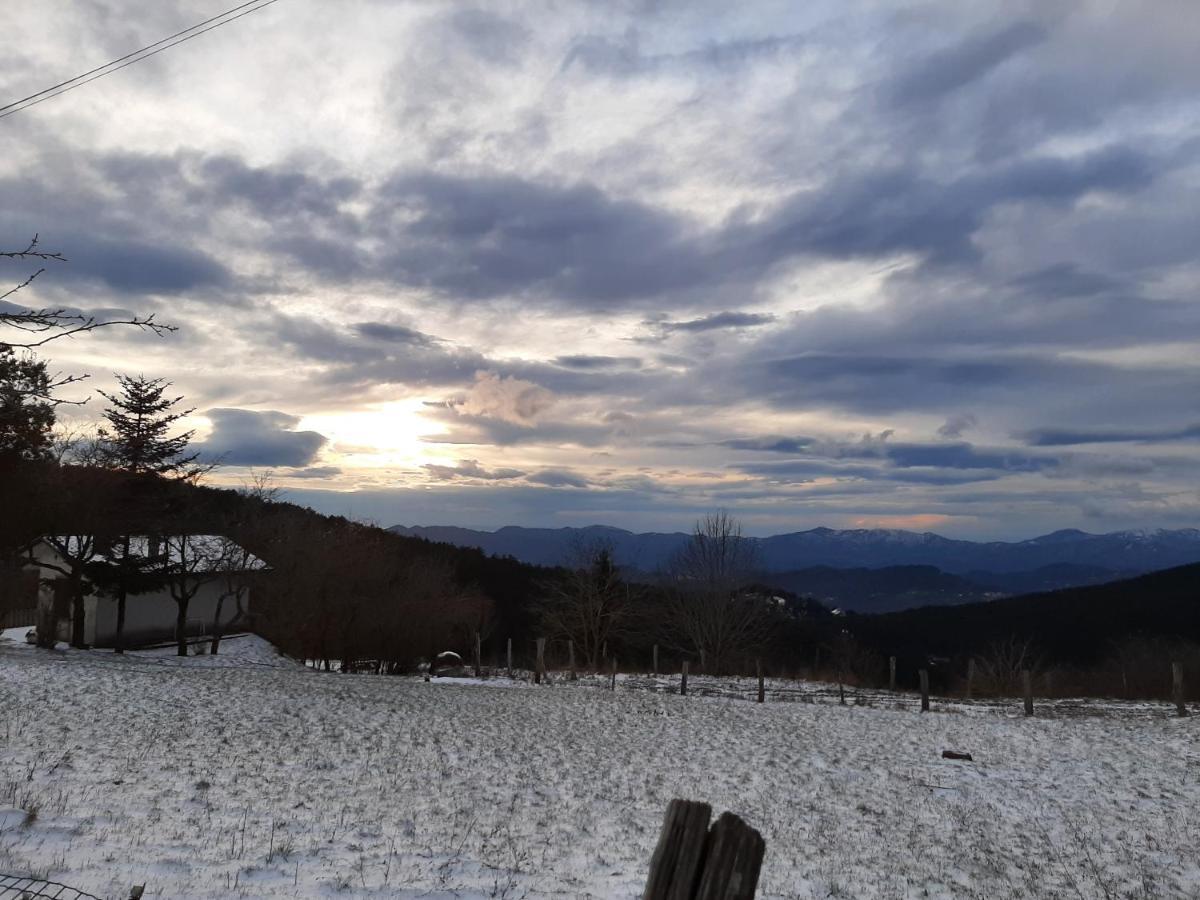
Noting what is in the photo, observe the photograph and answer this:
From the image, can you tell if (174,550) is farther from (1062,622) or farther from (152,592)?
(1062,622)

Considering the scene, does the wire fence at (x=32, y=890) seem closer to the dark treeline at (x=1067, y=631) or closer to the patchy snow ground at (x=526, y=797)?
the patchy snow ground at (x=526, y=797)

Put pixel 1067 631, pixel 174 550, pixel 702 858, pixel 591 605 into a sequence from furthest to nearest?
1. pixel 1067 631
2. pixel 591 605
3. pixel 174 550
4. pixel 702 858

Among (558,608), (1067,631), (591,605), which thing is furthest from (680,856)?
(1067,631)

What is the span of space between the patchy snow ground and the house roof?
14356 mm

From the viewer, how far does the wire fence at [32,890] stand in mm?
6594

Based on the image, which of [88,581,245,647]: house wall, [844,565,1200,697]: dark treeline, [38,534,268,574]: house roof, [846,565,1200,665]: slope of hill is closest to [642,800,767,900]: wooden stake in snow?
[38,534,268,574]: house roof

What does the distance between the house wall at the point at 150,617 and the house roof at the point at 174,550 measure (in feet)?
8.65

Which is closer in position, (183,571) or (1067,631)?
(183,571)

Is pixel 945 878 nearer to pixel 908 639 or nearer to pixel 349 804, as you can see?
pixel 349 804

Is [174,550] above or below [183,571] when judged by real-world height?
above

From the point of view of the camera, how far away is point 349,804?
11742mm

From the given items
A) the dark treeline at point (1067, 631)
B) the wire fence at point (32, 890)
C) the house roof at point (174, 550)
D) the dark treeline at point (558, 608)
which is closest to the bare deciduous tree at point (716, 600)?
the dark treeline at point (558, 608)

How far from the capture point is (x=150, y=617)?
46.2m

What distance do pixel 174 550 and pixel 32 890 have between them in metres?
40.4
